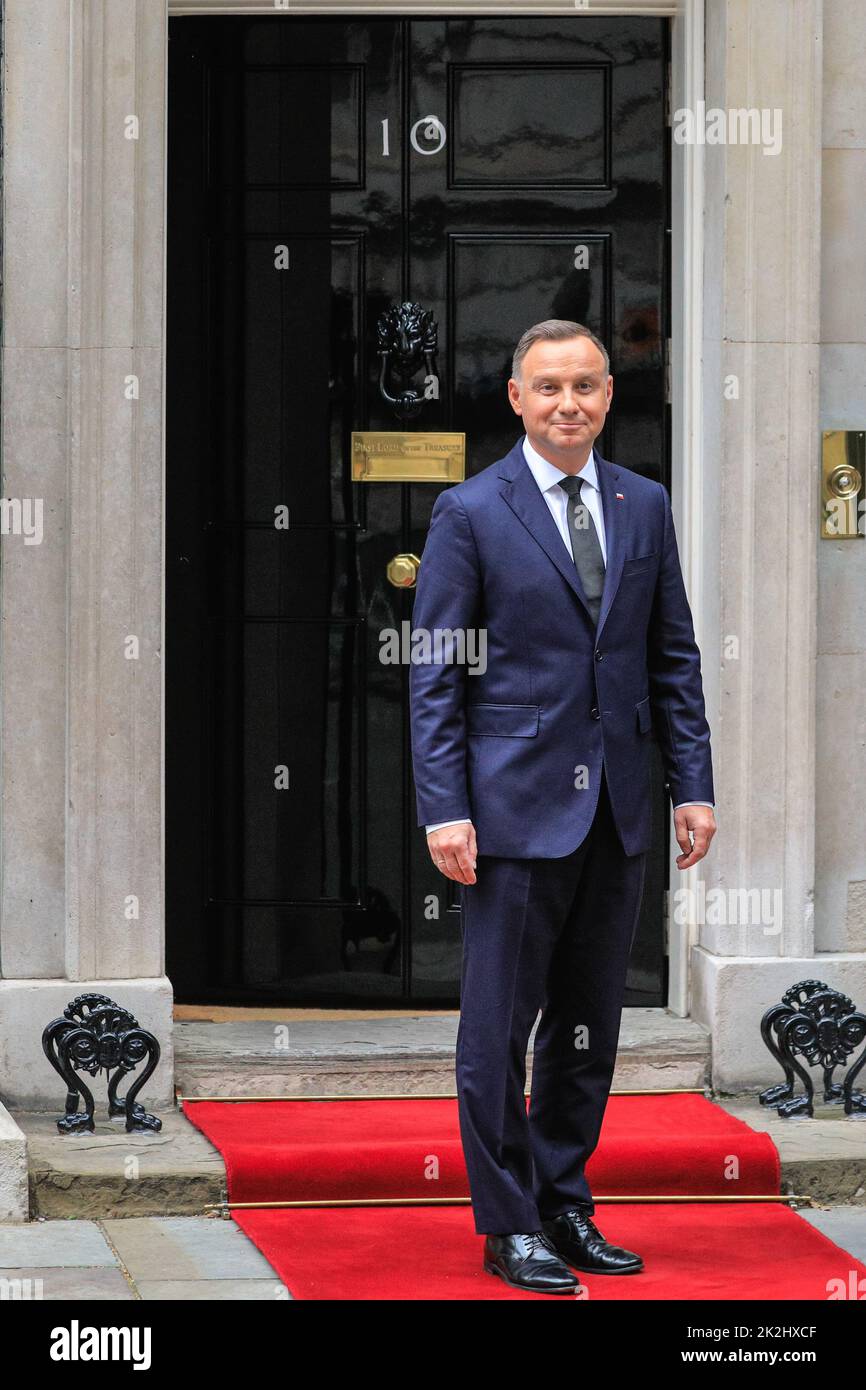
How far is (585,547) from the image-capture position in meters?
4.85

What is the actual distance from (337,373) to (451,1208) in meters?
2.62

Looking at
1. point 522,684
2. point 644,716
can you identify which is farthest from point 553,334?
point 644,716

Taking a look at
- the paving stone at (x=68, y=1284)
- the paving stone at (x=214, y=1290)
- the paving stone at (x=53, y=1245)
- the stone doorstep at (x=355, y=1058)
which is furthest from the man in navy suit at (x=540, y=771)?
the stone doorstep at (x=355, y=1058)

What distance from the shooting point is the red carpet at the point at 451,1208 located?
4.85 m

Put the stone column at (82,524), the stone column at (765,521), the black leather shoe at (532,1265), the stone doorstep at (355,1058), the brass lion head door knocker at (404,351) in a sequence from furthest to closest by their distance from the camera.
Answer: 1. the brass lion head door knocker at (404,351)
2. the stone column at (765,521)
3. the stone doorstep at (355,1058)
4. the stone column at (82,524)
5. the black leather shoe at (532,1265)

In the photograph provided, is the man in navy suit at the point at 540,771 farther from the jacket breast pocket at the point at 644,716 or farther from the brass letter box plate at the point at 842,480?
the brass letter box plate at the point at 842,480

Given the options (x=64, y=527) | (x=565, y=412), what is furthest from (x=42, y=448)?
(x=565, y=412)

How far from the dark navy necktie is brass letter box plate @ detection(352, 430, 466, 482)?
188 centimetres

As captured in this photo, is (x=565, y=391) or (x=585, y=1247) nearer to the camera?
(x=565, y=391)

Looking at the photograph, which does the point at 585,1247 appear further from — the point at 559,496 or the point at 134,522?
the point at 134,522

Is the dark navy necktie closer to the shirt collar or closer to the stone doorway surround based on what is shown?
the shirt collar

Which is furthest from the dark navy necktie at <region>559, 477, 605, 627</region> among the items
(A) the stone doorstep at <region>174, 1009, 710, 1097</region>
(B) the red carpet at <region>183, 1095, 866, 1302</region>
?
(A) the stone doorstep at <region>174, 1009, 710, 1097</region>

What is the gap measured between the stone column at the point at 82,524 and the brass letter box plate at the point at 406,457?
2.52 ft

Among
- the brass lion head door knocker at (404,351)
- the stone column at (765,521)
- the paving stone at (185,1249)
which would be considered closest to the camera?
the paving stone at (185,1249)
